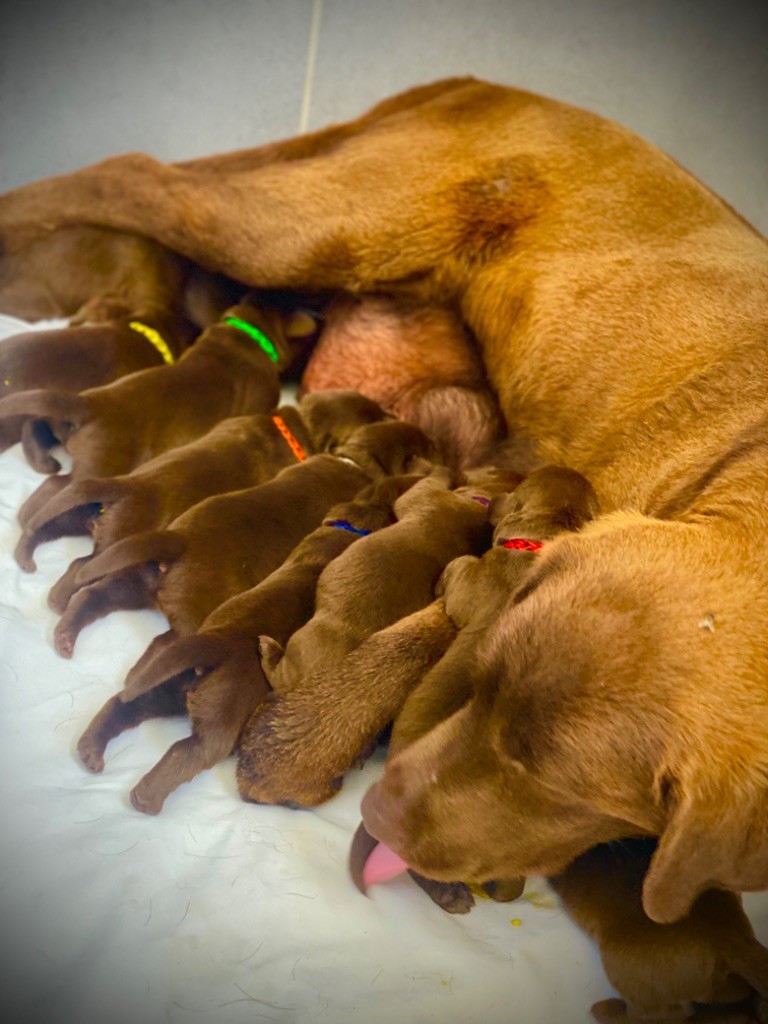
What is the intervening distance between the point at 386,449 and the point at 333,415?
221mm

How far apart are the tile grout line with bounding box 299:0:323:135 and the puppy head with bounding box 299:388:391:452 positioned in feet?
4.76

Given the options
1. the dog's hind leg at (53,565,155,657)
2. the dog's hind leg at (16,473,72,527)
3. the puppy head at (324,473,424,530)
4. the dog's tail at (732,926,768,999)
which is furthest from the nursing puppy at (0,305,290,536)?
the dog's tail at (732,926,768,999)

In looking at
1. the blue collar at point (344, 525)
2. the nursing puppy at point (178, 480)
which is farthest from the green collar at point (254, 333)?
the blue collar at point (344, 525)

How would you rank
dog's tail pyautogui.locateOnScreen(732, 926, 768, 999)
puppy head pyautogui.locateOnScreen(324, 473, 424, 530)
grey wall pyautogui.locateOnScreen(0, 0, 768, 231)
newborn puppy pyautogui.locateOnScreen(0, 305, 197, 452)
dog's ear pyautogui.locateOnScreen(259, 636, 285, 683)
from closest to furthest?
dog's tail pyautogui.locateOnScreen(732, 926, 768, 999) → dog's ear pyautogui.locateOnScreen(259, 636, 285, 683) → puppy head pyautogui.locateOnScreen(324, 473, 424, 530) → newborn puppy pyautogui.locateOnScreen(0, 305, 197, 452) → grey wall pyautogui.locateOnScreen(0, 0, 768, 231)

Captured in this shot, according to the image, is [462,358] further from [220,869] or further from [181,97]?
[181,97]

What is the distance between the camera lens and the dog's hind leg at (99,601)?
1.62 m

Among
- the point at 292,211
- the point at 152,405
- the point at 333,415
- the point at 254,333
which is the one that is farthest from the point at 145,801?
the point at 292,211

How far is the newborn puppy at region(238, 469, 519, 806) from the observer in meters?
1.41

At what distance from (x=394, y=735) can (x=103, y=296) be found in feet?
5.85

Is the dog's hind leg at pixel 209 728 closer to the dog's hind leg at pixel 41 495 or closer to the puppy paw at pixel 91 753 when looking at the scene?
the puppy paw at pixel 91 753

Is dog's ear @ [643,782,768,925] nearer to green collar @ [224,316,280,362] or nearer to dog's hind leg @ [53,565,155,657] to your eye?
dog's hind leg @ [53,565,155,657]

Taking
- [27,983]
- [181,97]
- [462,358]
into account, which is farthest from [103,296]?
Answer: [27,983]

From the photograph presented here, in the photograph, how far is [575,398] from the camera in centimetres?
204

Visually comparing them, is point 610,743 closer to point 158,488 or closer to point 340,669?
point 340,669
